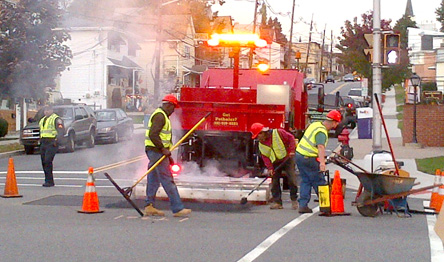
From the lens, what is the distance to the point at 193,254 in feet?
27.1

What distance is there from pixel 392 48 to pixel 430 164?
493cm

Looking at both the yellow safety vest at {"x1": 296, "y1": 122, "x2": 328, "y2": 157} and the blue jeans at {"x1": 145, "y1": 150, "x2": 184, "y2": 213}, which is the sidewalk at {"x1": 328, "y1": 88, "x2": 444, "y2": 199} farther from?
the blue jeans at {"x1": 145, "y1": 150, "x2": 184, "y2": 213}

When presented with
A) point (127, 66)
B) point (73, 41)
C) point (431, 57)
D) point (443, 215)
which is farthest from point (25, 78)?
point (431, 57)

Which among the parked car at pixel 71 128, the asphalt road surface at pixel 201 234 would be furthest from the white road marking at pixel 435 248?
the parked car at pixel 71 128

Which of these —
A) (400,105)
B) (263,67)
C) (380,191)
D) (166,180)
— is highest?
(263,67)

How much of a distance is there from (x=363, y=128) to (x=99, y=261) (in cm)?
2488

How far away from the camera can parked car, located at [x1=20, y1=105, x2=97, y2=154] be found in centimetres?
2564

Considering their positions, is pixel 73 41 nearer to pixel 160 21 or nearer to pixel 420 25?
pixel 160 21

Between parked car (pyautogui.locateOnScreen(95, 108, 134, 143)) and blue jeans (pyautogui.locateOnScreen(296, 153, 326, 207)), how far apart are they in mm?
19287

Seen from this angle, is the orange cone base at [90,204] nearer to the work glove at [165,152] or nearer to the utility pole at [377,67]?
the work glove at [165,152]

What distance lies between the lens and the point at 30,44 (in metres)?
22.4

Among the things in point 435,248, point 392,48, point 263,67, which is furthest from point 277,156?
point 392,48

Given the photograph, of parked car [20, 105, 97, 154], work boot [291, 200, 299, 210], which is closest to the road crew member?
work boot [291, 200, 299, 210]

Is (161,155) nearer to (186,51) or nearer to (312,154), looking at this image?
(312,154)
